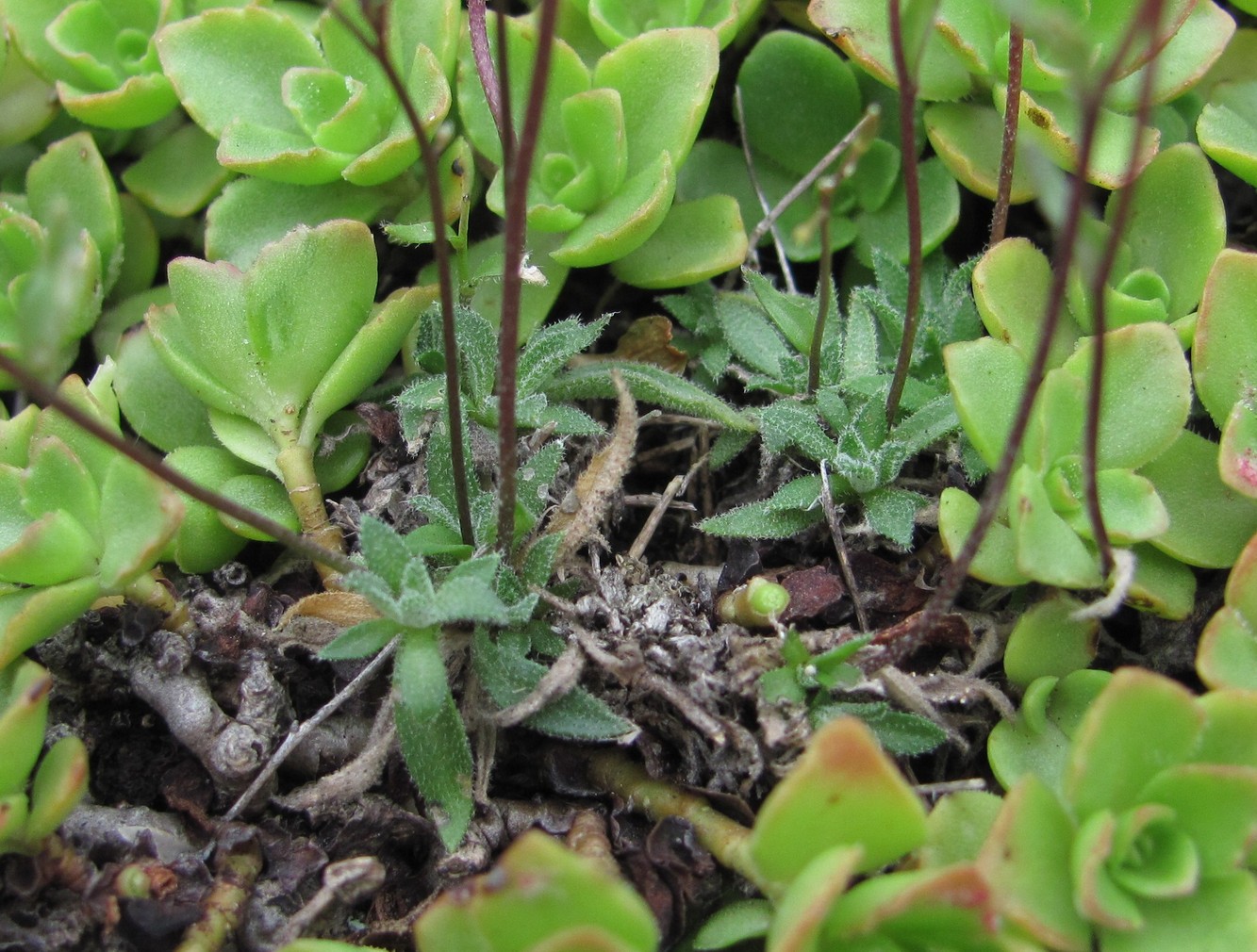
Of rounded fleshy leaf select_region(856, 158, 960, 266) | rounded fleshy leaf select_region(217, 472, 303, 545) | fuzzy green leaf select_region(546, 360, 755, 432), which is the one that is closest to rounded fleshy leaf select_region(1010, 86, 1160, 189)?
rounded fleshy leaf select_region(856, 158, 960, 266)

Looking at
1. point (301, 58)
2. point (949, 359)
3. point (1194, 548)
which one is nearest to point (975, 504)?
point (949, 359)

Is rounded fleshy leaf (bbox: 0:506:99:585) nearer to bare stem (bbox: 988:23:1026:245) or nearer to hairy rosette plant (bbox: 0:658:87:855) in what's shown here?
hairy rosette plant (bbox: 0:658:87:855)

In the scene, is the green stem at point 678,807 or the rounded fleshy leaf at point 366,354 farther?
the rounded fleshy leaf at point 366,354

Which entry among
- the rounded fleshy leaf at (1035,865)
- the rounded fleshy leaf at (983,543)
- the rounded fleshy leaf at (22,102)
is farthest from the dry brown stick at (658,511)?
the rounded fleshy leaf at (22,102)

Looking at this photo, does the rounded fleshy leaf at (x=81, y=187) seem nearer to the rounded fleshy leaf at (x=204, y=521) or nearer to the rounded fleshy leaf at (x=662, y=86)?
the rounded fleshy leaf at (x=204, y=521)

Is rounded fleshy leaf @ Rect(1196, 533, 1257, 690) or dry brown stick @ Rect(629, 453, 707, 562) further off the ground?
rounded fleshy leaf @ Rect(1196, 533, 1257, 690)

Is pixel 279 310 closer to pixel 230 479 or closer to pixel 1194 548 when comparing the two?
pixel 230 479
